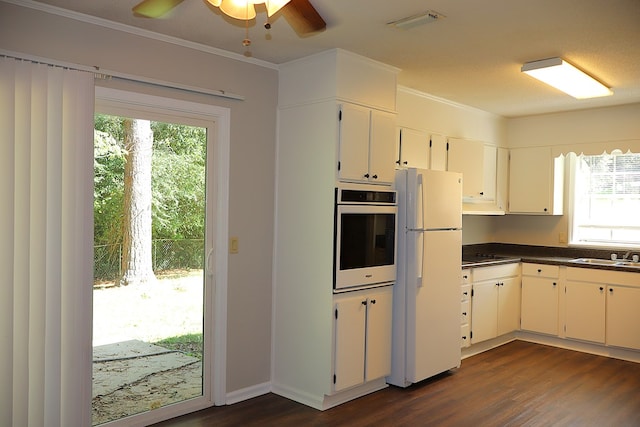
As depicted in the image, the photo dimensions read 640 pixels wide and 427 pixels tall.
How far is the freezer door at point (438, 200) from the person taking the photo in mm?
4199

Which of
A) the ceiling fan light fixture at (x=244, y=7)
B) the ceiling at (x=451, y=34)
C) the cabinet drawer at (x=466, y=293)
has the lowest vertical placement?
the cabinet drawer at (x=466, y=293)

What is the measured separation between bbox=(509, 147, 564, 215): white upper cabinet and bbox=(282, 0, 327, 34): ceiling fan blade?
4484 mm

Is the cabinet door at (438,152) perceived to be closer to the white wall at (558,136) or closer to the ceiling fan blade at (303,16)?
the white wall at (558,136)

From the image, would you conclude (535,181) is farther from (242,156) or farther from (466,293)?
(242,156)

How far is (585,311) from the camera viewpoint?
5.36 meters

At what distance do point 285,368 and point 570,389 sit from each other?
2.31 meters

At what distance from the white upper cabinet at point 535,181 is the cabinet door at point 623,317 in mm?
1186

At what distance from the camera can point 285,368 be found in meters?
4.06

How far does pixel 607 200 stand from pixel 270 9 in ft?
17.0

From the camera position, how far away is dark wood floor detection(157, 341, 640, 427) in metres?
3.59

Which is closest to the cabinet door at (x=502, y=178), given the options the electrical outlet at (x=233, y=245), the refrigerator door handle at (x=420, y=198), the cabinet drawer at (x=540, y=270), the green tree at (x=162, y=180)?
the cabinet drawer at (x=540, y=270)

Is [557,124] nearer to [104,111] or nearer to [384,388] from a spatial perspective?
[384,388]

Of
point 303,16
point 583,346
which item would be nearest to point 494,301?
point 583,346

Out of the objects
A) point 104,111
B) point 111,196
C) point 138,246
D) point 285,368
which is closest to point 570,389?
point 285,368
